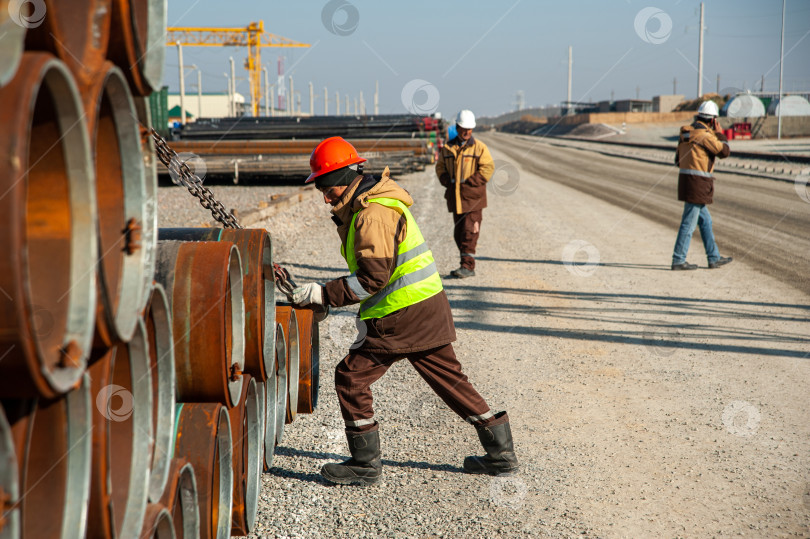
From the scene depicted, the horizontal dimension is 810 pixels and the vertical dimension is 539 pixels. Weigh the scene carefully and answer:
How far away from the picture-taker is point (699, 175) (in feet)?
31.0

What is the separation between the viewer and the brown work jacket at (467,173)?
9.31 meters

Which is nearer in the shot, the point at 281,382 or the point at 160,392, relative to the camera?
the point at 160,392

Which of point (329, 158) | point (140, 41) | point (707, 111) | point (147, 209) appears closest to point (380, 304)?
point (329, 158)

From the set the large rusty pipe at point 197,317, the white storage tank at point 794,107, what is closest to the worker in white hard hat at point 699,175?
the large rusty pipe at point 197,317

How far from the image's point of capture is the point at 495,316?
24.6 feet

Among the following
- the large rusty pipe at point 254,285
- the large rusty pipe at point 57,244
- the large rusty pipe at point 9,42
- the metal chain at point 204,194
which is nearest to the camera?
the large rusty pipe at point 9,42

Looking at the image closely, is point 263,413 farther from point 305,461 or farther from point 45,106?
point 45,106

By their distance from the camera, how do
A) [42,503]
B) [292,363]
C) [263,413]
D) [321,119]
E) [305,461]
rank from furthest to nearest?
[321,119]
[292,363]
[305,461]
[263,413]
[42,503]

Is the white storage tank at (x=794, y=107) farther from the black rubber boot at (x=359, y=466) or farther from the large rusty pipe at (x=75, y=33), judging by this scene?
the large rusty pipe at (x=75, y=33)

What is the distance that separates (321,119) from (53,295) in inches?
978

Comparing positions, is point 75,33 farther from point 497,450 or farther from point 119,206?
point 497,450

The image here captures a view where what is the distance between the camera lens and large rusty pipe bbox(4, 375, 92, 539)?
68.1 inches

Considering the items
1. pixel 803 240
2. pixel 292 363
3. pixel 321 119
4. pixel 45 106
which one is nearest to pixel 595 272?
pixel 803 240

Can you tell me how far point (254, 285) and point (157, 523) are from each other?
4.75ft
